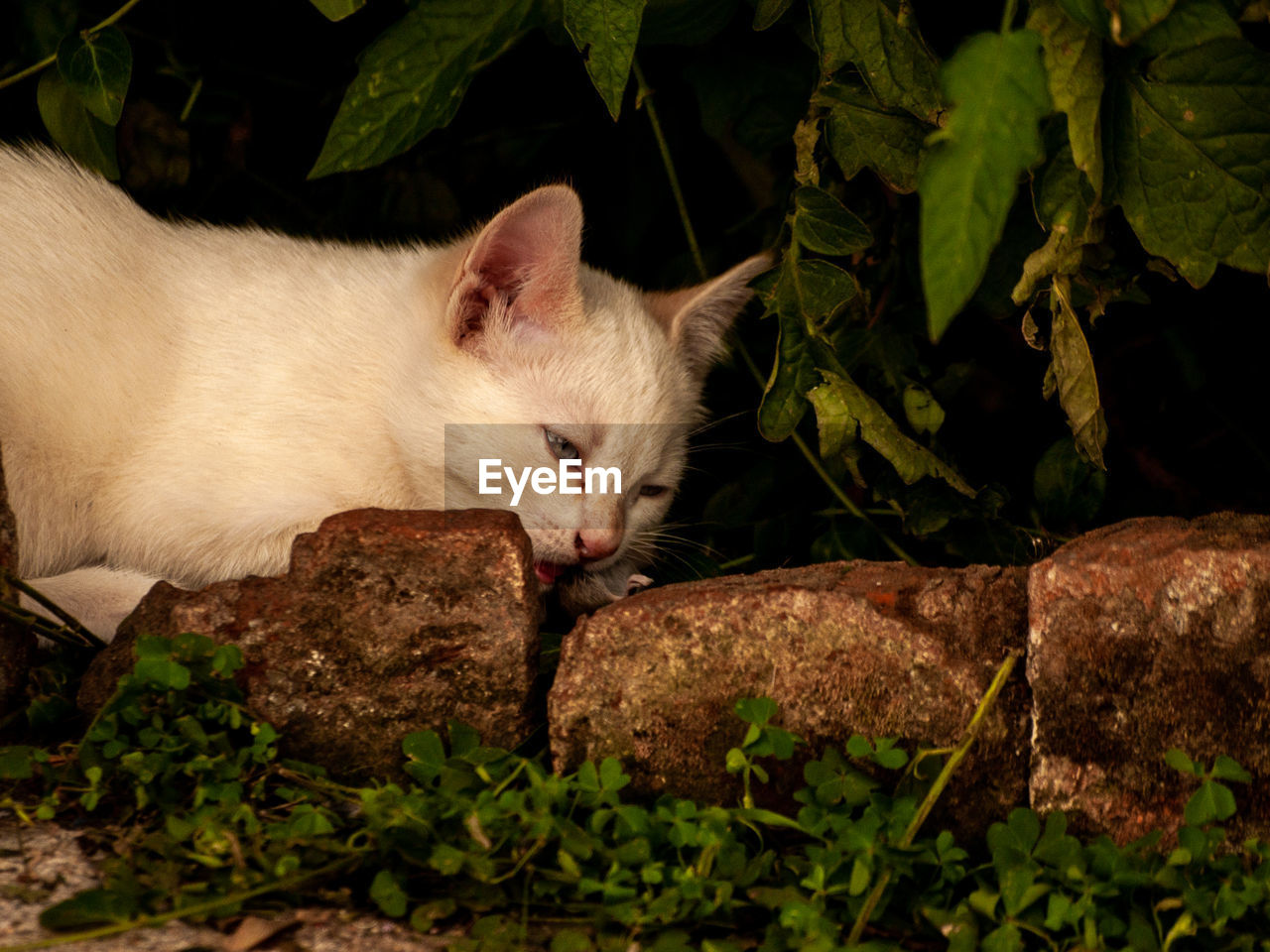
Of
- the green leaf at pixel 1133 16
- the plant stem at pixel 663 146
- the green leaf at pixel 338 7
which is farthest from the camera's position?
the plant stem at pixel 663 146

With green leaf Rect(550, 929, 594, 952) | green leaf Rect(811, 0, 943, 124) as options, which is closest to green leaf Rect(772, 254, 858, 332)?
green leaf Rect(811, 0, 943, 124)

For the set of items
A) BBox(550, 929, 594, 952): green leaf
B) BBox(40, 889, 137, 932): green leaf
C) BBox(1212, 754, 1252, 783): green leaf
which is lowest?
BBox(1212, 754, 1252, 783): green leaf

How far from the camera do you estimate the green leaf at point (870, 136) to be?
1810 millimetres

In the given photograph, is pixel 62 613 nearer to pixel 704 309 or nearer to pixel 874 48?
pixel 704 309

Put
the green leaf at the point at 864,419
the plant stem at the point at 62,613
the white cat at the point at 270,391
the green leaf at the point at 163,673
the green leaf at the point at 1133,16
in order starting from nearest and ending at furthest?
the green leaf at the point at 1133,16, the green leaf at the point at 163,673, the plant stem at the point at 62,613, the green leaf at the point at 864,419, the white cat at the point at 270,391

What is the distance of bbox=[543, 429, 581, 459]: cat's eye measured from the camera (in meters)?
2.08

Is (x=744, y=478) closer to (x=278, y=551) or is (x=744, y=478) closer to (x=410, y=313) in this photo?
(x=410, y=313)

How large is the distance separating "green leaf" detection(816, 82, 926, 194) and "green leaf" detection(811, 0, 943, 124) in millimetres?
101

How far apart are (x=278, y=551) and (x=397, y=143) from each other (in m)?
0.71

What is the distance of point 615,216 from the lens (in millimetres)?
3057

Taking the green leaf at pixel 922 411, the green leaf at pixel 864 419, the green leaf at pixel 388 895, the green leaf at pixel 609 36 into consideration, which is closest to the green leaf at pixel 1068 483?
the green leaf at pixel 922 411

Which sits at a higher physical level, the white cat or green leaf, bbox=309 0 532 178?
green leaf, bbox=309 0 532 178

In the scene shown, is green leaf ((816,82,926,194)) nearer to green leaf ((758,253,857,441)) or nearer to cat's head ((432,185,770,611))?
green leaf ((758,253,857,441))

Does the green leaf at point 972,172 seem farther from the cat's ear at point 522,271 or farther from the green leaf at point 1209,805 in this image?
the cat's ear at point 522,271
